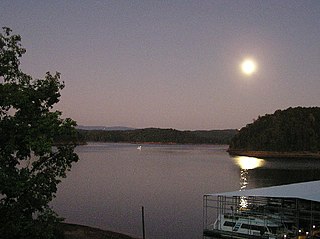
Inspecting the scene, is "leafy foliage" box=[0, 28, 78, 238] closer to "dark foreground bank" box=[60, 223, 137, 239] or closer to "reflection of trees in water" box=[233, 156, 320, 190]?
"dark foreground bank" box=[60, 223, 137, 239]

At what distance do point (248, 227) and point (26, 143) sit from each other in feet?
48.8

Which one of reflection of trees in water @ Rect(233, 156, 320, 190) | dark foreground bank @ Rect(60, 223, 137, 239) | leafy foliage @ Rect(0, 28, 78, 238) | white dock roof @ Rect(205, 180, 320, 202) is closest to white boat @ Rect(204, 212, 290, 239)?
white dock roof @ Rect(205, 180, 320, 202)

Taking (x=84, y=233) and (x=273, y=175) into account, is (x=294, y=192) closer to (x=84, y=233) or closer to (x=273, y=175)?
(x=84, y=233)

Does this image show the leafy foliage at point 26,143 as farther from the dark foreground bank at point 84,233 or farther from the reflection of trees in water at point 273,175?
the reflection of trees in water at point 273,175

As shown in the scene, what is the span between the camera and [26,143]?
1652 centimetres

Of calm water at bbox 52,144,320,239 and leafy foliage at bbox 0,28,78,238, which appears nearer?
leafy foliage at bbox 0,28,78,238

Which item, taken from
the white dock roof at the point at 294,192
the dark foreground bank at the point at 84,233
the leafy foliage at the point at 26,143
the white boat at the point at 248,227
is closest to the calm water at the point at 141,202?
the dark foreground bank at the point at 84,233

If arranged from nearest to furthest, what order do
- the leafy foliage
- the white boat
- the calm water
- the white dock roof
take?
the leafy foliage, the white dock roof, the white boat, the calm water

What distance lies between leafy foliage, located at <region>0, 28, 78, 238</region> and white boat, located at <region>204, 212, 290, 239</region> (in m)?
12.1

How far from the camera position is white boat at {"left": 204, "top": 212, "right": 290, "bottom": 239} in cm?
2305

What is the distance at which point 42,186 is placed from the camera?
1700 centimetres

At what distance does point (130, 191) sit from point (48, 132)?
138ft

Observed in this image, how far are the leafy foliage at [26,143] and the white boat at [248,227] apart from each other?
1206 centimetres

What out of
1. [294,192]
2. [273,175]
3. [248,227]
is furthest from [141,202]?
[273,175]
